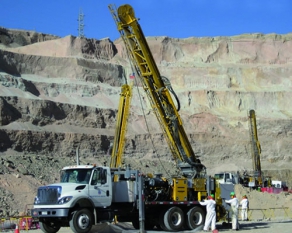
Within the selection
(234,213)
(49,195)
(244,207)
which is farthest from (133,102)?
(49,195)

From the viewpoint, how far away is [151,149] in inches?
2645

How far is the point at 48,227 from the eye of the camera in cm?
1958

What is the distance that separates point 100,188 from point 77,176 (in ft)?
2.90

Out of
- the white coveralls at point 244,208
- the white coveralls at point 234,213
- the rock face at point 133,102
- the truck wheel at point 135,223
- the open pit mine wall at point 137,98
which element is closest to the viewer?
the white coveralls at point 234,213

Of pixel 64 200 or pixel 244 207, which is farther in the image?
pixel 244 207

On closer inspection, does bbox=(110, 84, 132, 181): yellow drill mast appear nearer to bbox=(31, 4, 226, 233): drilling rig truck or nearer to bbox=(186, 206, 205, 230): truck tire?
bbox=(31, 4, 226, 233): drilling rig truck

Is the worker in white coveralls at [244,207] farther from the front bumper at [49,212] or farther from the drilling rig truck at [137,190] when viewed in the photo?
the front bumper at [49,212]

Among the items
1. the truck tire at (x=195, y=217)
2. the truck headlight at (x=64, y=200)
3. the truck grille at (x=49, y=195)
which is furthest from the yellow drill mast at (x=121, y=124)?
the truck headlight at (x=64, y=200)

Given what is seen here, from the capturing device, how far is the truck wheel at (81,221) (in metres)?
18.4

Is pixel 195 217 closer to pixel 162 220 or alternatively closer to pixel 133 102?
pixel 162 220

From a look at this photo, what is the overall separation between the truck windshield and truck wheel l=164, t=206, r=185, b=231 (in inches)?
138

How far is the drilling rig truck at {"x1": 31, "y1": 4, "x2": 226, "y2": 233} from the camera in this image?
61.4 feet

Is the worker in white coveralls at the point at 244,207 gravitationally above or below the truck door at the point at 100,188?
below

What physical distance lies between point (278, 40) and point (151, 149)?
54.7 meters
